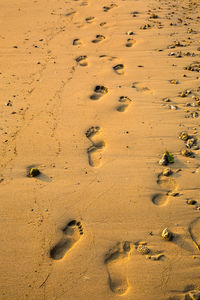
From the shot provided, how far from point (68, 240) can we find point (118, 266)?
17.9 inches

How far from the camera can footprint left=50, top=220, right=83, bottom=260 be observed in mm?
2193

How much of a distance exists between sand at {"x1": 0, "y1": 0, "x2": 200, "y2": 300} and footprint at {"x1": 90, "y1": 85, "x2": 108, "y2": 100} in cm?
1

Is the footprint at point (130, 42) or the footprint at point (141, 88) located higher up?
the footprint at point (130, 42)

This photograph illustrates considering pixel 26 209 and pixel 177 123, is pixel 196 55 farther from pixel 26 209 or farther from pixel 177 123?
pixel 26 209

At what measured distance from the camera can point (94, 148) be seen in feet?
10.1

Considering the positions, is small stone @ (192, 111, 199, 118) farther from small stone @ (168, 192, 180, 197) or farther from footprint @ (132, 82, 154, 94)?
small stone @ (168, 192, 180, 197)

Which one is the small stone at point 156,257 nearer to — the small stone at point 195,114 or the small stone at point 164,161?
the small stone at point 164,161

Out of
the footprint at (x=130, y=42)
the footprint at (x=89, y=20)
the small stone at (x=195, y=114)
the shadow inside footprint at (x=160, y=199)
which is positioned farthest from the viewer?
the footprint at (x=89, y=20)

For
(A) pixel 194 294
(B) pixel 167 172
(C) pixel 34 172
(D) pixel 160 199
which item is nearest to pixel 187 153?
(B) pixel 167 172

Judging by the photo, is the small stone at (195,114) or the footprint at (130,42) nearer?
the small stone at (195,114)

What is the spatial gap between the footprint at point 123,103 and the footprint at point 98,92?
11.6 inches

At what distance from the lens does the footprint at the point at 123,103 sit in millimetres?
3639

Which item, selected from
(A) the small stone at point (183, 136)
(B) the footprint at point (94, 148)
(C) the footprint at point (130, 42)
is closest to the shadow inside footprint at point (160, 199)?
(B) the footprint at point (94, 148)

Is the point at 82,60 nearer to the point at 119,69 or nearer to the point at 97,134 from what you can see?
the point at 119,69
